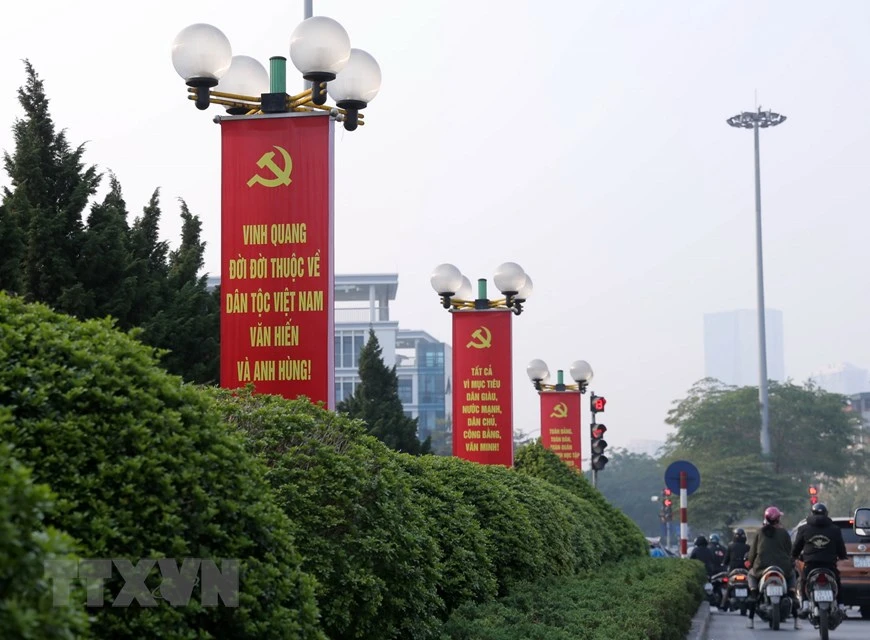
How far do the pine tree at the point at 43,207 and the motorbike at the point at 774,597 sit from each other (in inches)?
411

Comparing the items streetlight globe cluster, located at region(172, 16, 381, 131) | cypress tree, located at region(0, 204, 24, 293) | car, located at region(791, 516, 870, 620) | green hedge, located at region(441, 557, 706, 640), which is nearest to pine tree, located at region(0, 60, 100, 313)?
cypress tree, located at region(0, 204, 24, 293)

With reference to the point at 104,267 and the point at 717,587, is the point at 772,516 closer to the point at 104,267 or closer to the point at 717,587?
the point at 717,587

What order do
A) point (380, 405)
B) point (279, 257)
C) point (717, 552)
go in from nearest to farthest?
point (279, 257)
point (717, 552)
point (380, 405)

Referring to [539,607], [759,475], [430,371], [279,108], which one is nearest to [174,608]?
[539,607]

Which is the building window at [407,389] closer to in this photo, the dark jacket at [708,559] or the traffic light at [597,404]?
the traffic light at [597,404]

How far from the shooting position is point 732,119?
2243 inches

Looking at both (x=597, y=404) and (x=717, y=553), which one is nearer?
(x=717, y=553)

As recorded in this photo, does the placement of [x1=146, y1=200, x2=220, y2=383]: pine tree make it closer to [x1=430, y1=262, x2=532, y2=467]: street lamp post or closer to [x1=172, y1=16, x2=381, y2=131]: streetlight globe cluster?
[x1=430, y1=262, x2=532, y2=467]: street lamp post

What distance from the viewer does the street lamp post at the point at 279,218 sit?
9984 millimetres

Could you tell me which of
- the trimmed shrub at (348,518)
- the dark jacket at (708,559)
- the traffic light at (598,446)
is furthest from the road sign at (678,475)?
the trimmed shrub at (348,518)

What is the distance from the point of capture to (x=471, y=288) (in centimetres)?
2309

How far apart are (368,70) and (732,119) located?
159 feet

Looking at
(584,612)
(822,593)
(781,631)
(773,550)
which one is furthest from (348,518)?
(781,631)

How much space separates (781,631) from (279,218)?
368 inches
